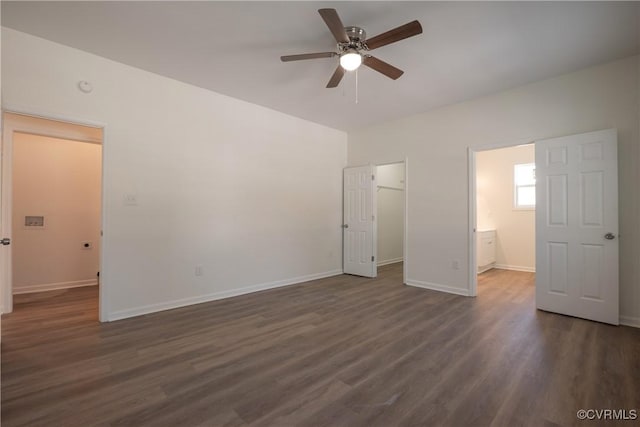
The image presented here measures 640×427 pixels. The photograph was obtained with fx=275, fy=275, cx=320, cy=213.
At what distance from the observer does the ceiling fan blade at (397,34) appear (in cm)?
201

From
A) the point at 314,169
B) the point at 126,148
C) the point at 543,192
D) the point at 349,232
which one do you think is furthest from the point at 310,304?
the point at 543,192

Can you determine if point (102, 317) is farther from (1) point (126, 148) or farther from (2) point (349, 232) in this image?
(2) point (349, 232)

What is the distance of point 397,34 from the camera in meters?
2.13

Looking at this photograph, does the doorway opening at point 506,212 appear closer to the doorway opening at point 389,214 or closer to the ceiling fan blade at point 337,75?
the doorway opening at point 389,214

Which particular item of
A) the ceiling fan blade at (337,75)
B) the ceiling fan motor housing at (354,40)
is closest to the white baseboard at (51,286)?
the ceiling fan blade at (337,75)

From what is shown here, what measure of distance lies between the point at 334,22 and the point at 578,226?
3.42 m

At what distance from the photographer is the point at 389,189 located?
263 inches

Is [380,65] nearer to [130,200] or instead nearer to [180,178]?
[180,178]

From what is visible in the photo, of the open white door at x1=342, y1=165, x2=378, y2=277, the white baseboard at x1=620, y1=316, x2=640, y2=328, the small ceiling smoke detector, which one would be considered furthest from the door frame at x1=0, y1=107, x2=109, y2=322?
the white baseboard at x1=620, y1=316, x2=640, y2=328

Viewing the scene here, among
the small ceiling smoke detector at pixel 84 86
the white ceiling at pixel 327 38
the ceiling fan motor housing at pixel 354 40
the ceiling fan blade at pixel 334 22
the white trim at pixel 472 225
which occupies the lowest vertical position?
the white trim at pixel 472 225

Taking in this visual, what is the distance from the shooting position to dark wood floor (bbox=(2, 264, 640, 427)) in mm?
1643

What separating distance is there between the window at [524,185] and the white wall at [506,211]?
0.24 feet

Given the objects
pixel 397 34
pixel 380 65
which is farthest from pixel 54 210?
pixel 397 34

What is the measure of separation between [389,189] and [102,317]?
5744mm
